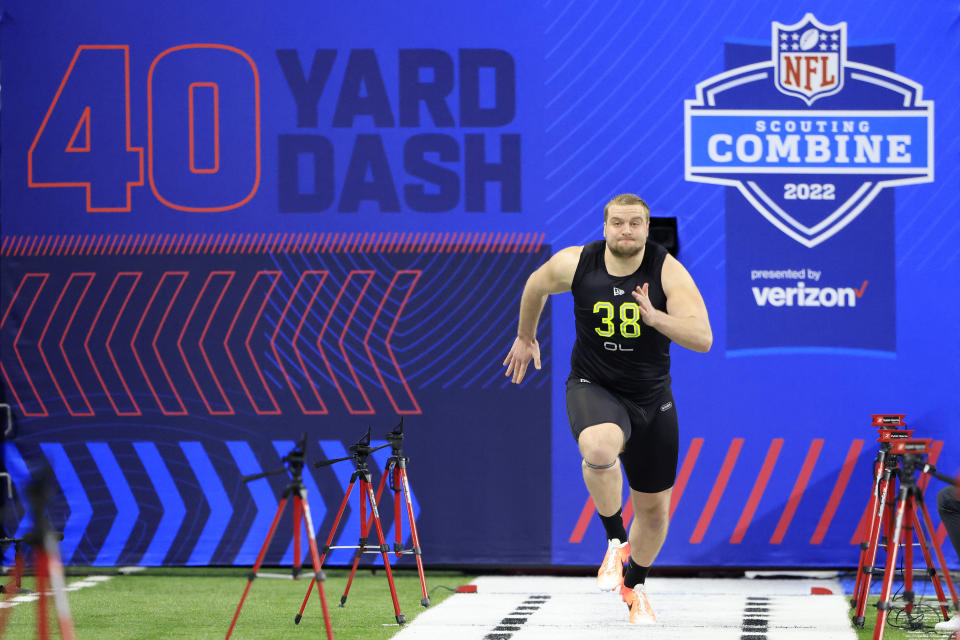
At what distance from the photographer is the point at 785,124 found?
22.3ft

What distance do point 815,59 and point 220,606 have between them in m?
4.43

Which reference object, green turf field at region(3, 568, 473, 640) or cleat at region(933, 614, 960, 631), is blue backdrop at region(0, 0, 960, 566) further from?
cleat at region(933, 614, 960, 631)

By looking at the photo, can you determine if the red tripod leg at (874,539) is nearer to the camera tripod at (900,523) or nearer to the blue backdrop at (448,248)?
the camera tripod at (900,523)

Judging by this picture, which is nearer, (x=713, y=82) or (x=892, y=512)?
(x=892, y=512)

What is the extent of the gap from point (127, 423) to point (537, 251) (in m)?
2.62

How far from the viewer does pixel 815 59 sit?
6.80 m

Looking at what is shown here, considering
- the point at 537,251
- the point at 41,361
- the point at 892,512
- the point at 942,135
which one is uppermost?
the point at 942,135

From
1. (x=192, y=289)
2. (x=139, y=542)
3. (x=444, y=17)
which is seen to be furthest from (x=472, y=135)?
(x=139, y=542)

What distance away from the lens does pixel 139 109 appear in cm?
700

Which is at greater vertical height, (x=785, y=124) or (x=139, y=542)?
(x=785, y=124)

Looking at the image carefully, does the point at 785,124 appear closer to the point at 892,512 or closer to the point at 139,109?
the point at 892,512

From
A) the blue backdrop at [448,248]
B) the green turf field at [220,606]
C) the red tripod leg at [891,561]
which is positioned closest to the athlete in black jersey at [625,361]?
the red tripod leg at [891,561]

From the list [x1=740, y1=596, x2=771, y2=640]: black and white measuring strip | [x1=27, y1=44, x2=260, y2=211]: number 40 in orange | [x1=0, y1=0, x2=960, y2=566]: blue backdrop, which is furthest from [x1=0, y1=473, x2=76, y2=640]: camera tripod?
[x1=27, y1=44, x2=260, y2=211]: number 40 in orange

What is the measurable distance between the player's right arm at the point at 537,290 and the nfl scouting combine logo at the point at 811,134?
2.09 metres
